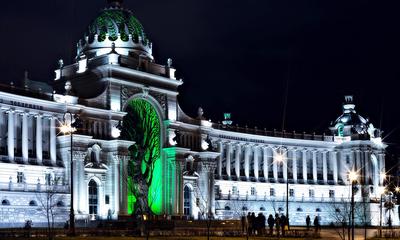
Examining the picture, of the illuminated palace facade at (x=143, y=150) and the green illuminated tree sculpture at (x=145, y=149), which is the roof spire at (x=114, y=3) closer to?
the illuminated palace facade at (x=143, y=150)

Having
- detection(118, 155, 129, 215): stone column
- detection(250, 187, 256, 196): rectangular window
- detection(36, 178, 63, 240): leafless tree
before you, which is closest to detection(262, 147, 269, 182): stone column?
detection(250, 187, 256, 196): rectangular window

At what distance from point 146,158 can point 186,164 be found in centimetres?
637

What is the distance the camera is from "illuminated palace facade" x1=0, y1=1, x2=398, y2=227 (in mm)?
86688

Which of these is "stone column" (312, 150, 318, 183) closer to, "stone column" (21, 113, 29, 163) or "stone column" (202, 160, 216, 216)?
"stone column" (202, 160, 216, 216)

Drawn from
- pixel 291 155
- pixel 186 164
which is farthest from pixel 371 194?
pixel 186 164

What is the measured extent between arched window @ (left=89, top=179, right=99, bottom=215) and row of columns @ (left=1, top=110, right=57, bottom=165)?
21.3ft

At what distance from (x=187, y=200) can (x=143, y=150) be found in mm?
10207

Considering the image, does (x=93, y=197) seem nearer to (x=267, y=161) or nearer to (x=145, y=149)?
(x=145, y=149)

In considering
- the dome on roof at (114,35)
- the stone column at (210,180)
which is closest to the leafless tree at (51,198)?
the dome on roof at (114,35)

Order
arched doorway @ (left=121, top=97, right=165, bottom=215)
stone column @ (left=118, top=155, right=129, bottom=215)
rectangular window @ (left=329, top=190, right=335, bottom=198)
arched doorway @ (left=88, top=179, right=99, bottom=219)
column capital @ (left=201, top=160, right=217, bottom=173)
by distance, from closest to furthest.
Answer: arched doorway @ (left=88, top=179, right=99, bottom=219) → stone column @ (left=118, top=155, right=129, bottom=215) → arched doorway @ (left=121, top=97, right=165, bottom=215) → column capital @ (left=201, top=160, right=217, bottom=173) → rectangular window @ (left=329, top=190, right=335, bottom=198)

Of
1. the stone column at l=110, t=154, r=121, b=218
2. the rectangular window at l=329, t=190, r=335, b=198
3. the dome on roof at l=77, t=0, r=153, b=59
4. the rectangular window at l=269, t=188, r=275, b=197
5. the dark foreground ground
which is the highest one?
the dome on roof at l=77, t=0, r=153, b=59

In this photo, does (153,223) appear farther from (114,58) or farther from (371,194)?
(371,194)

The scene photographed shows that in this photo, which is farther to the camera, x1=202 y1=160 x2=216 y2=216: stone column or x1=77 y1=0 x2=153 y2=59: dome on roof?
x1=202 y1=160 x2=216 y2=216: stone column

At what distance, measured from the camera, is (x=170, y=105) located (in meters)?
105
